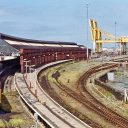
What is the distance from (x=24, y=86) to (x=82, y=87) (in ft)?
37.4

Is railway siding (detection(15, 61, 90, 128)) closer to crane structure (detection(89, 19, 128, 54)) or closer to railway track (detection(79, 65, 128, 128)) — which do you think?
railway track (detection(79, 65, 128, 128))

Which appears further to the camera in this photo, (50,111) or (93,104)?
(93,104)

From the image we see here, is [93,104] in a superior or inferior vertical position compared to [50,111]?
inferior

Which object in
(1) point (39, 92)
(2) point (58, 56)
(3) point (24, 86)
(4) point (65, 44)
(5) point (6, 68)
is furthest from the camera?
(4) point (65, 44)

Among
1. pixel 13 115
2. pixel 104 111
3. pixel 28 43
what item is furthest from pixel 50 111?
pixel 28 43

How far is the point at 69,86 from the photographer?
82875 mm

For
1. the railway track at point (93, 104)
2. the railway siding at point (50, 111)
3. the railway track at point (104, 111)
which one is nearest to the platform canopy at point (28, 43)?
the railway track at point (93, 104)

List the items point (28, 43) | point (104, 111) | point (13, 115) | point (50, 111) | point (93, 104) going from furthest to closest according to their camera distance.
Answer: point (28, 43) < point (93, 104) < point (104, 111) < point (13, 115) < point (50, 111)

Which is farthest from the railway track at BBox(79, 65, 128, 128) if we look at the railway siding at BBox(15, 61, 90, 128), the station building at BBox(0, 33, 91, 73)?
the station building at BBox(0, 33, 91, 73)

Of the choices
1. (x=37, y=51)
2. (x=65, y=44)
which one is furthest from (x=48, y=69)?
(x=65, y=44)

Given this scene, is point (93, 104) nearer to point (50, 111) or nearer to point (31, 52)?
point (50, 111)

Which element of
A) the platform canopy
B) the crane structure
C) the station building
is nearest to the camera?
the station building

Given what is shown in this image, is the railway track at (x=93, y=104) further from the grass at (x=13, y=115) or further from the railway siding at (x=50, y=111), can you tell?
the grass at (x=13, y=115)

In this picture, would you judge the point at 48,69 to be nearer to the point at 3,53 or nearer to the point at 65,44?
the point at 3,53
